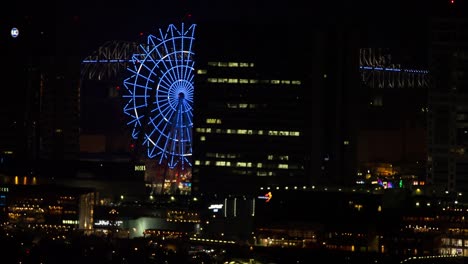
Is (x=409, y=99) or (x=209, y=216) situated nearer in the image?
(x=209, y=216)

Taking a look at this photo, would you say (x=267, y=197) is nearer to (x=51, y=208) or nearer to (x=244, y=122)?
(x=244, y=122)

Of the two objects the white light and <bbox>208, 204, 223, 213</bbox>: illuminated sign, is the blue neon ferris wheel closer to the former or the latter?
<bbox>208, 204, 223, 213</bbox>: illuminated sign

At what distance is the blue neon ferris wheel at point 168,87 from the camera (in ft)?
155

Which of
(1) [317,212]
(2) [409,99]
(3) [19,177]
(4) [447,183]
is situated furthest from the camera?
(2) [409,99]

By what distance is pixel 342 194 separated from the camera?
43.9 metres

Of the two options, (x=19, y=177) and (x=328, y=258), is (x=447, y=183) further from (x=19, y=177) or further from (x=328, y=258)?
(x=19, y=177)

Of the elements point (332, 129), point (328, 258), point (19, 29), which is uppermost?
point (19, 29)

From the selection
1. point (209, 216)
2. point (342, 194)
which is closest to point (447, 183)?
point (342, 194)

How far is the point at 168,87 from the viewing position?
47.5 metres

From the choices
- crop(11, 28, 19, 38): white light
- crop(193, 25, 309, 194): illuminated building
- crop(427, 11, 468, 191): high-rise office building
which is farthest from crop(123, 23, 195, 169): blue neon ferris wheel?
crop(427, 11, 468, 191): high-rise office building

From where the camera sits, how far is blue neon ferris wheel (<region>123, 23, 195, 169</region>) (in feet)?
155

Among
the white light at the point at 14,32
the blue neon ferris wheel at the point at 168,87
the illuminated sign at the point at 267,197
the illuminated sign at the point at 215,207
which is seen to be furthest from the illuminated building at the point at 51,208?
the white light at the point at 14,32

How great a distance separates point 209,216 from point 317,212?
137 inches

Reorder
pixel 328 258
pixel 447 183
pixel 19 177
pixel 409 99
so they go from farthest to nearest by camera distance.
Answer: pixel 409 99, pixel 19 177, pixel 447 183, pixel 328 258
